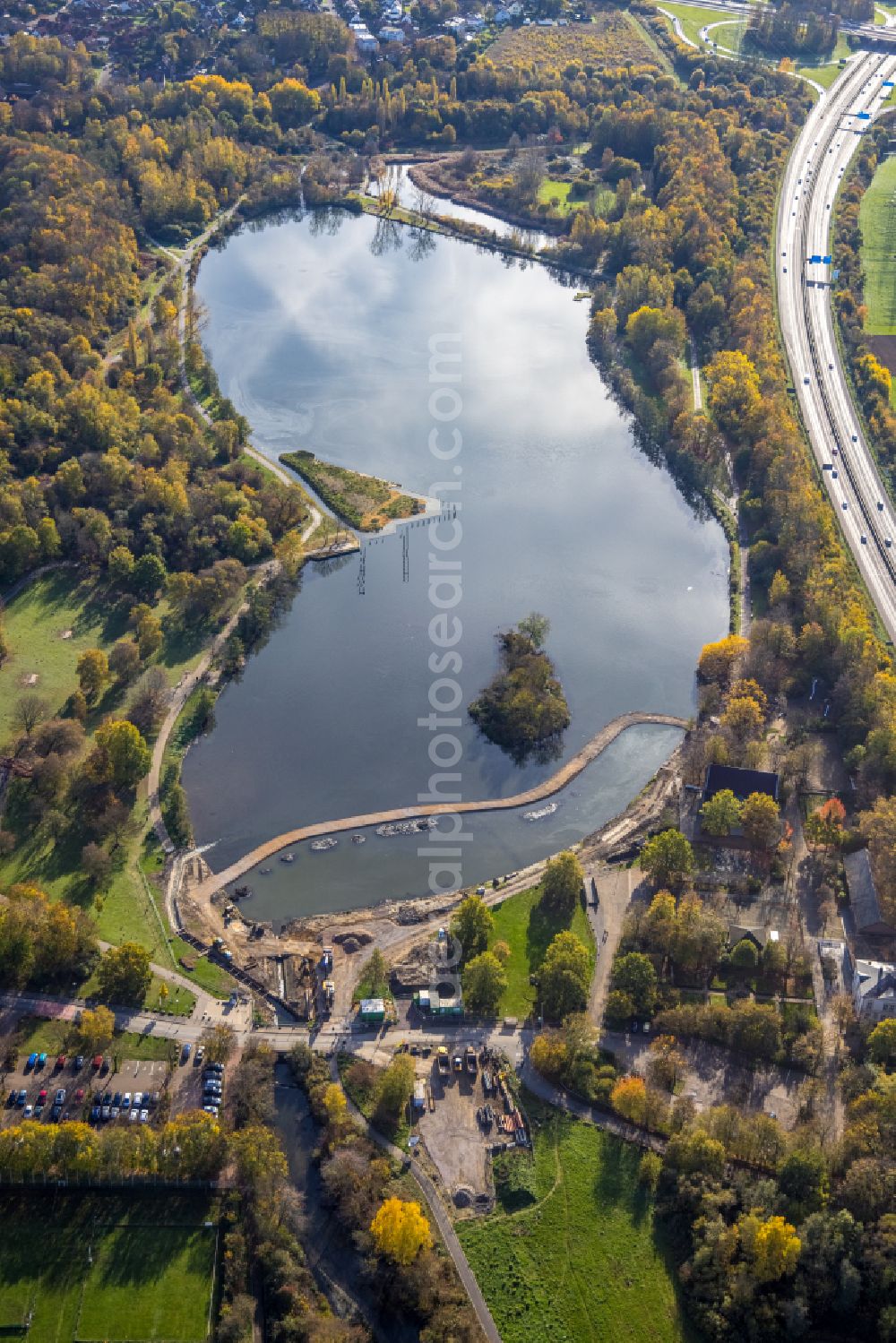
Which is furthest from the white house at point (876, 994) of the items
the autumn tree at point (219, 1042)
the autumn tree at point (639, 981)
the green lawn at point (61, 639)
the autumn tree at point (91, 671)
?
the autumn tree at point (91, 671)

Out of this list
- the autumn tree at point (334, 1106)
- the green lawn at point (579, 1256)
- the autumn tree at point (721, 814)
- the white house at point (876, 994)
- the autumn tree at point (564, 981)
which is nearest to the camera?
the green lawn at point (579, 1256)

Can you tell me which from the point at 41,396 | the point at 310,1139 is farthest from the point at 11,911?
the point at 41,396

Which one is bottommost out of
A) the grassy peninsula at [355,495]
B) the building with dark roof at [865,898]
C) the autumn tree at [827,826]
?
the building with dark roof at [865,898]

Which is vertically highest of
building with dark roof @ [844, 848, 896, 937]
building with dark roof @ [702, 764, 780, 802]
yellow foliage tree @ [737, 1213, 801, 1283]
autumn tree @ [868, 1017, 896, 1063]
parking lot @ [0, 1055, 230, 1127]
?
building with dark roof @ [702, 764, 780, 802]

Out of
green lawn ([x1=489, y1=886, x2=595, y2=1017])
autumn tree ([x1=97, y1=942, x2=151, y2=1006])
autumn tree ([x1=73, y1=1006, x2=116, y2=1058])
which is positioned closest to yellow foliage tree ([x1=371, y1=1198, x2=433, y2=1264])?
green lawn ([x1=489, y1=886, x2=595, y2=1017])

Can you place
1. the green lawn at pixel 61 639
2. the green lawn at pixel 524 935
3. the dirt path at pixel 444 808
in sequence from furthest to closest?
the green lawn at pixel 61 639, the dirt path at pixel 444 808, the green lawn at pixel 524 935

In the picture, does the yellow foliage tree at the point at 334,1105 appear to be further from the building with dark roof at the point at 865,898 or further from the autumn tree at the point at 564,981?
the building with dark roof at the point at 865,898

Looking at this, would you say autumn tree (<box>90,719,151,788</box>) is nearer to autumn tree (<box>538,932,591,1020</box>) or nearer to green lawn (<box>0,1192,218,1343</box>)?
green lawn (<box>0,1192,218,1343</box>)

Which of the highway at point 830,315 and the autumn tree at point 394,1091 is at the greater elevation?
the highway at point 830,315
